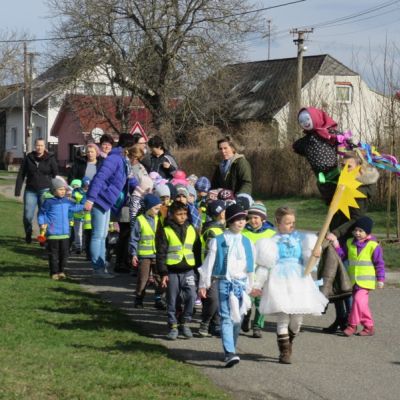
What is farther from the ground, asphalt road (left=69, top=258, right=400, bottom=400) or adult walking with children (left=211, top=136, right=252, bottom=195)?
adult walking with children (left=211, top=136, right=252, bottom=195)

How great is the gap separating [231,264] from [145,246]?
2.64 m

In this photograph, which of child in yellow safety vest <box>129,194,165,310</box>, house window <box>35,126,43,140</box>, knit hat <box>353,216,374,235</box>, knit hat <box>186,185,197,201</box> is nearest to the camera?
knit hat <box>353,216,374,235</box>

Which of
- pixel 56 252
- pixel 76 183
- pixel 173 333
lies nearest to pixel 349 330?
pixel 173 333

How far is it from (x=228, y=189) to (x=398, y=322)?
8.52ft

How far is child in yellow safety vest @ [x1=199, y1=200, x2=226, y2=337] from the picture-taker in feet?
28.3

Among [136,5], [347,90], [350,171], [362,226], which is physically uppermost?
[136,5]

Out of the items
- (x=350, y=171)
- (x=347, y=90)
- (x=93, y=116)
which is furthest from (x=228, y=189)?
(x=347, y=90)

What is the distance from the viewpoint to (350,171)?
8086 mm

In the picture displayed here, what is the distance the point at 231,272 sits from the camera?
756 centimetres

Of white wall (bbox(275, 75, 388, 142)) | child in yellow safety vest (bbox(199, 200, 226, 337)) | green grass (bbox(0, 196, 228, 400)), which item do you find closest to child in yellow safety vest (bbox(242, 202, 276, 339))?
child in yellow safety vest (bbox(199, 200, 226, 337))

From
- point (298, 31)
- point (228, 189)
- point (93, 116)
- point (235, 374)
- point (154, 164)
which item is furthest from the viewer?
point (93, 116)

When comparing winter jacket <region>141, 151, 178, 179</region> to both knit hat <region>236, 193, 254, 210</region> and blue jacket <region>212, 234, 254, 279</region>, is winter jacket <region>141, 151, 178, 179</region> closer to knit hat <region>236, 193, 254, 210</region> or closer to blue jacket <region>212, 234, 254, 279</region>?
knit hat <region>236, 193, 254, 210</region>

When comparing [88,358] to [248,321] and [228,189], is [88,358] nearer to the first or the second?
[248,321]

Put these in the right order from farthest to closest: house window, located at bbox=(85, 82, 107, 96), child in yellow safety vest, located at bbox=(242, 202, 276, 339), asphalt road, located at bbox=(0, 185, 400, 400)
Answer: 1. house window, located at bbox=(85, 82, 107, 96)
2. child in yellow safety vest, located at bbox=(242, 202, 276, 339)
3. asphalt road, located at bbox=(0, 185, 400, 400)
